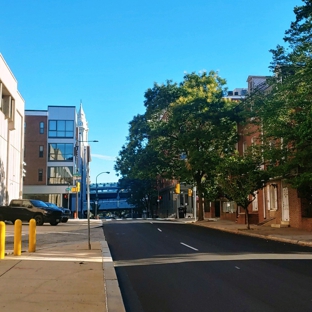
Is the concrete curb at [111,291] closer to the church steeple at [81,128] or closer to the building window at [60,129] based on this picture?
the building window at [60,129]

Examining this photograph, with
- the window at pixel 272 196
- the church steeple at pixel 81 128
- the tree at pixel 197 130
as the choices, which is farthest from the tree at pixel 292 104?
the church steeple at pixel 81 128

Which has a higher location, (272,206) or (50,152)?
(50,152)

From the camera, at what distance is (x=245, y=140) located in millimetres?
35406

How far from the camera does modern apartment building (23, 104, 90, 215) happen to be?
6831 cm

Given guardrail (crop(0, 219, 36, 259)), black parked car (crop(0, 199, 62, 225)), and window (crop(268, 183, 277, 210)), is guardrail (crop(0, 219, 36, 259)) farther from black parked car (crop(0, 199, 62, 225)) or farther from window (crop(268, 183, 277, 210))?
window (crop(268, 183, 277, 210))

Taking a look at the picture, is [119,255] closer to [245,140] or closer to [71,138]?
[245,140]

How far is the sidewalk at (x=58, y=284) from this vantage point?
6.63 m

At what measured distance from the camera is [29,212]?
3014cm

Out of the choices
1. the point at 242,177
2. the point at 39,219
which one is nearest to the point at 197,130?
the point at 242,177

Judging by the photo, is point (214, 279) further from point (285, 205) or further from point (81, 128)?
point (81, 128)

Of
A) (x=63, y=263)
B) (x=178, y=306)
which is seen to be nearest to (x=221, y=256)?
(x=63, y=263)

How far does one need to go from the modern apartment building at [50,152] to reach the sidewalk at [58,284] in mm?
57174

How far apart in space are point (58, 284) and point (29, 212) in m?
23.0

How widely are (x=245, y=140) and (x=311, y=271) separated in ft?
84.5
